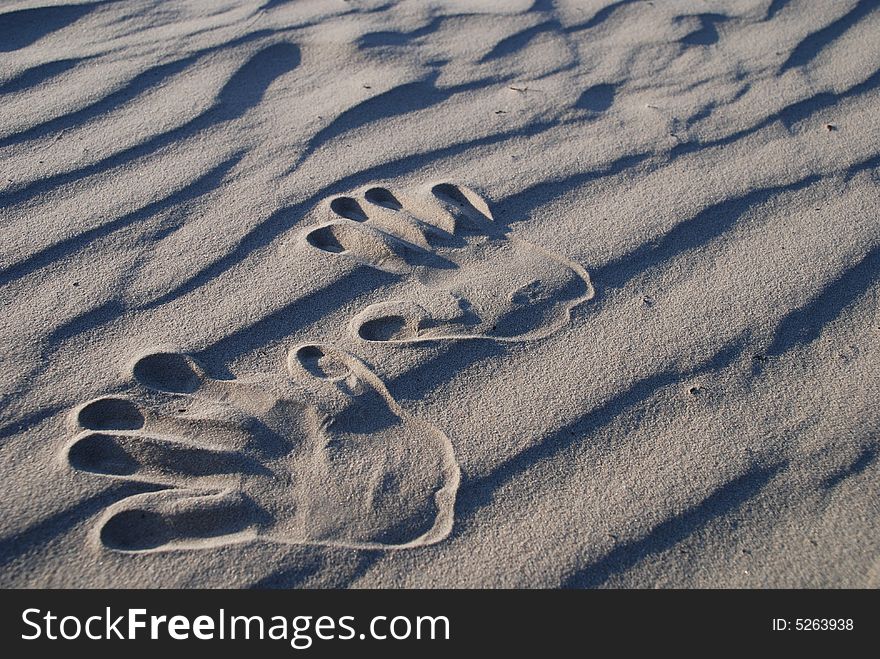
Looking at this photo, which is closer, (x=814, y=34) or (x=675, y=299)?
(x=675, y=299)

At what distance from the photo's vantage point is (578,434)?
1448 mm

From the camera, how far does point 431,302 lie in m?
1.68

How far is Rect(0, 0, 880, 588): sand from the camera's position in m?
1.30

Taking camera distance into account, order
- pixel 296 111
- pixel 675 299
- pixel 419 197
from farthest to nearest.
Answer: pixel 296 111
pixel 419 197
pixel 675 299

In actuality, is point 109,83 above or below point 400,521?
above

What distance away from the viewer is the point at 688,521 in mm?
1338

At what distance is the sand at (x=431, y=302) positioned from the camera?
51.4 inches

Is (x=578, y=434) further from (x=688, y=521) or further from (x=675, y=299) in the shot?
(x=675, y=299)

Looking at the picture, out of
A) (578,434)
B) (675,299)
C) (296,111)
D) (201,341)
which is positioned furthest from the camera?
(296,111)

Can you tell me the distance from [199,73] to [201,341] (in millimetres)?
1060
